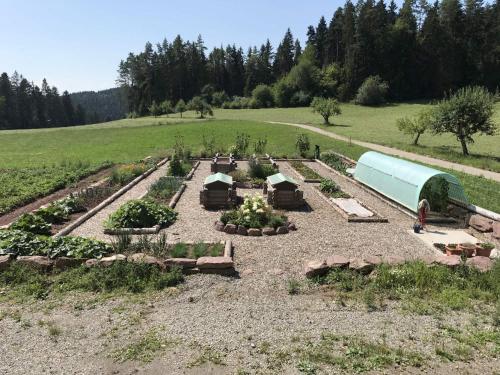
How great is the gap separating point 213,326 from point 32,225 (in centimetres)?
708

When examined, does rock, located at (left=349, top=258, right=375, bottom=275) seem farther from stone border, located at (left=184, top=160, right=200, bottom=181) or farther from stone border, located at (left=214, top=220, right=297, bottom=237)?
stone border, located at (left=184, top=160, right=200, bottom=181)

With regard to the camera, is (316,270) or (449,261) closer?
(316,270)

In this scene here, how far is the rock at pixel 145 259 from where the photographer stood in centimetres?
837

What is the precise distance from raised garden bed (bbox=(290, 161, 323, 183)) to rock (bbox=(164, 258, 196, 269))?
39.3 feet

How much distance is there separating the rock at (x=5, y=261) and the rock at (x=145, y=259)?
248cm

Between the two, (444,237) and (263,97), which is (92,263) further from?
(263,97)

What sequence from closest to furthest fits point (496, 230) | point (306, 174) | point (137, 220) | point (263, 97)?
point (496, 230), point (137, 220), point (306, 174), point (263, 97)

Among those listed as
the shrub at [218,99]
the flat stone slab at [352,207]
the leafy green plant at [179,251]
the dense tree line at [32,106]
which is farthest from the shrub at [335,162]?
the dense tree line at [32,106]

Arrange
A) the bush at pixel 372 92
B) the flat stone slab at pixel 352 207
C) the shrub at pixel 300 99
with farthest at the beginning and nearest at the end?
the shrub at pixel 300 99 < the bush at pixel 372 92 < the flat stone slab at pixel 352 207

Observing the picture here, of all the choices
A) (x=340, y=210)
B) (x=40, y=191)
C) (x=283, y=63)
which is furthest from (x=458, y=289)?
(x=283, y=63)

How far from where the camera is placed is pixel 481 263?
8.62 m

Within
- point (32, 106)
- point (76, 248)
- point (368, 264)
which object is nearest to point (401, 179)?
point (368, 264)

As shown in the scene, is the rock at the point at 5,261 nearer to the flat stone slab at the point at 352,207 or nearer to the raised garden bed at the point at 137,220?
the raised garden bed at the point at 137,220

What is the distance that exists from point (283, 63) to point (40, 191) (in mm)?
104613
